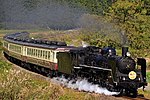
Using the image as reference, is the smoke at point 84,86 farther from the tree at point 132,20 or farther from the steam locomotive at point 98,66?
the tree at point 132,20

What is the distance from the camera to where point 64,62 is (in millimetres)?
21266

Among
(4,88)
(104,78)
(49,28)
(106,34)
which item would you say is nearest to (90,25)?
(106,34)

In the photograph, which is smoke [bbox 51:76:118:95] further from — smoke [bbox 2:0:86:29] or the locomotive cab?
smoke [bbox 2:0:86:29]

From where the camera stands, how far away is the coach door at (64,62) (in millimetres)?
20531

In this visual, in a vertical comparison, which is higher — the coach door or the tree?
the tree

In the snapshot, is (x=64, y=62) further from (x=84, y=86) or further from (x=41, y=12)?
(x=41, y=12)

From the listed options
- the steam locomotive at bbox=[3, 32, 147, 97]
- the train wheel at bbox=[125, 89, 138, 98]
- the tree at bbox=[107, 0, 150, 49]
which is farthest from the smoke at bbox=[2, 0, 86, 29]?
the train wheel at bbox=[125, 89, 138, 98]

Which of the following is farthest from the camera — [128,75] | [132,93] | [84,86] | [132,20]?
[132,20]

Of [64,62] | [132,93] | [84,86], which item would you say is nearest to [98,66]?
[84,86]

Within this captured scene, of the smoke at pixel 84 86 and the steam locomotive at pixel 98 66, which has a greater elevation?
the steam locomotive at pixel 98 66

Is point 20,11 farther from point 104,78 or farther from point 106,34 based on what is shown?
point 104,78

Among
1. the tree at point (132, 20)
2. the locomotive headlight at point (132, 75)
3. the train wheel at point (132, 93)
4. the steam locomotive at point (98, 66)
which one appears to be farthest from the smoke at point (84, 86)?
the tree at point (132, 20)

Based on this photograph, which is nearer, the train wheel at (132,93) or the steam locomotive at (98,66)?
the steam locomotive at (98,66)

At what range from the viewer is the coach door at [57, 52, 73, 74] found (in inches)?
808
